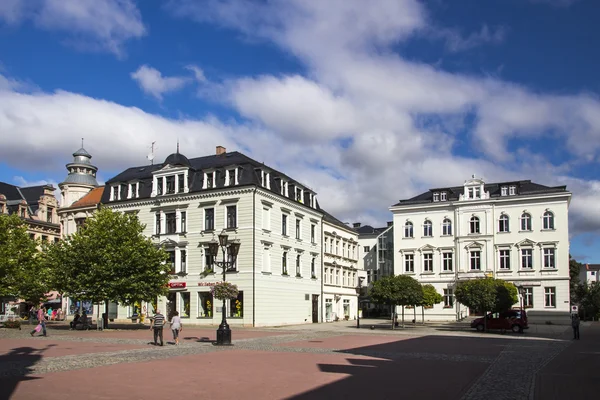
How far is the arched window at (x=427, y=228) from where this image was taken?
6341cm

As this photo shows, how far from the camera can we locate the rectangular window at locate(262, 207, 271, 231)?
4756 centimetres

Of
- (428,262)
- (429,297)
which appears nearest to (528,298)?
(428,262)

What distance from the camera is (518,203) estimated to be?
5866cm

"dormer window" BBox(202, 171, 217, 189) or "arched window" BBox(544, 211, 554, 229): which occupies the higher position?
"dormer window" BBox(202, 171, 217, 189)

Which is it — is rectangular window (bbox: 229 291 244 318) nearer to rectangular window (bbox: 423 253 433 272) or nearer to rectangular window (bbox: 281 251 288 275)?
rectangular window (bbox: 281 251 288 275)

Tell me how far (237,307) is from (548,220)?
33.3 metres

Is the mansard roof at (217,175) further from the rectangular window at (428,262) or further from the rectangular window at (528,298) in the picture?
the rectangular window at (528,298)

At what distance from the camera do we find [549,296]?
56656mm

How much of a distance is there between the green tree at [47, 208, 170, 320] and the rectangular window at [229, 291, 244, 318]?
7824mm

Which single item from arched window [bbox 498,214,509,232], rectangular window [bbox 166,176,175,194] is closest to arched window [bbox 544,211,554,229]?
arched window [bbox 498,214,509,232]

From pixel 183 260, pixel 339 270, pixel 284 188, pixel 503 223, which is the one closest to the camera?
pixel 183 260

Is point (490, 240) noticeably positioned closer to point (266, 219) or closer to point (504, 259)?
point (504, 259)

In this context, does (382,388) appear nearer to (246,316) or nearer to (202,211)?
(246,316)

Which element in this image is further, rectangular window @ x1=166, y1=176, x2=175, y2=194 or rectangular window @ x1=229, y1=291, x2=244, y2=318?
rectangular window @ x1=166, y1=176, x2=175, y2=194
